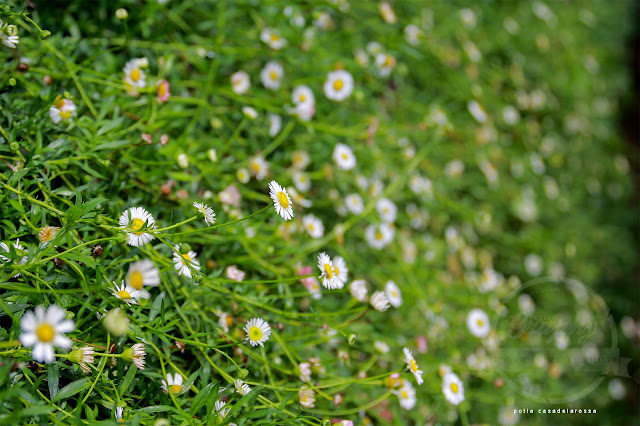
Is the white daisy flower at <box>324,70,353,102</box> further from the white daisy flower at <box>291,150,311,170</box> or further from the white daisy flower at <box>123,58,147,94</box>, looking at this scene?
the white daisy flower at <box>123,58,147,94</box>

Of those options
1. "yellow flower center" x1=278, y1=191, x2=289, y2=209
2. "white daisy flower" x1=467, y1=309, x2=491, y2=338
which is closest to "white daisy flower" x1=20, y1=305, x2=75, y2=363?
"yellow flower center" x1=278, y1=191, x2=289, y2=209

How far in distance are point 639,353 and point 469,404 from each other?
3.58 feet

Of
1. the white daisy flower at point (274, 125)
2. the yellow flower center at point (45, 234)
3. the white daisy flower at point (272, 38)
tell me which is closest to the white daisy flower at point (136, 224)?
the yellow flower center at point (45, 234)

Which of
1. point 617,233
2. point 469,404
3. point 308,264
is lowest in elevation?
point 617,233

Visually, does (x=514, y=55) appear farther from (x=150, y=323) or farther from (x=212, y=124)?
(x=150, y=323)

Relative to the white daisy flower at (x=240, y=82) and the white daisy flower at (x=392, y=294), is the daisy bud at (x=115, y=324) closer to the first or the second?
the white daisy flower at (x=392, y=294)

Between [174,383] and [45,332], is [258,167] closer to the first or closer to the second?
[174,383]

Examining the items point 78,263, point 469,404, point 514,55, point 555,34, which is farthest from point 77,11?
point 555,34

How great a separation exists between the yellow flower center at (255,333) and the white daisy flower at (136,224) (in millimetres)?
221

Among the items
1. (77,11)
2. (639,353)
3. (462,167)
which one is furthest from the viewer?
(639,353)

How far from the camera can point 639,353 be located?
1.86 meters

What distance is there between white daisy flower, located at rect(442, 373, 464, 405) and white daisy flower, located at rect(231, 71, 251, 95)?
790 mm

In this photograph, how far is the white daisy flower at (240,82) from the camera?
1138 millimetres

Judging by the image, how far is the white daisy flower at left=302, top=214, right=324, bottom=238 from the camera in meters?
1.10
